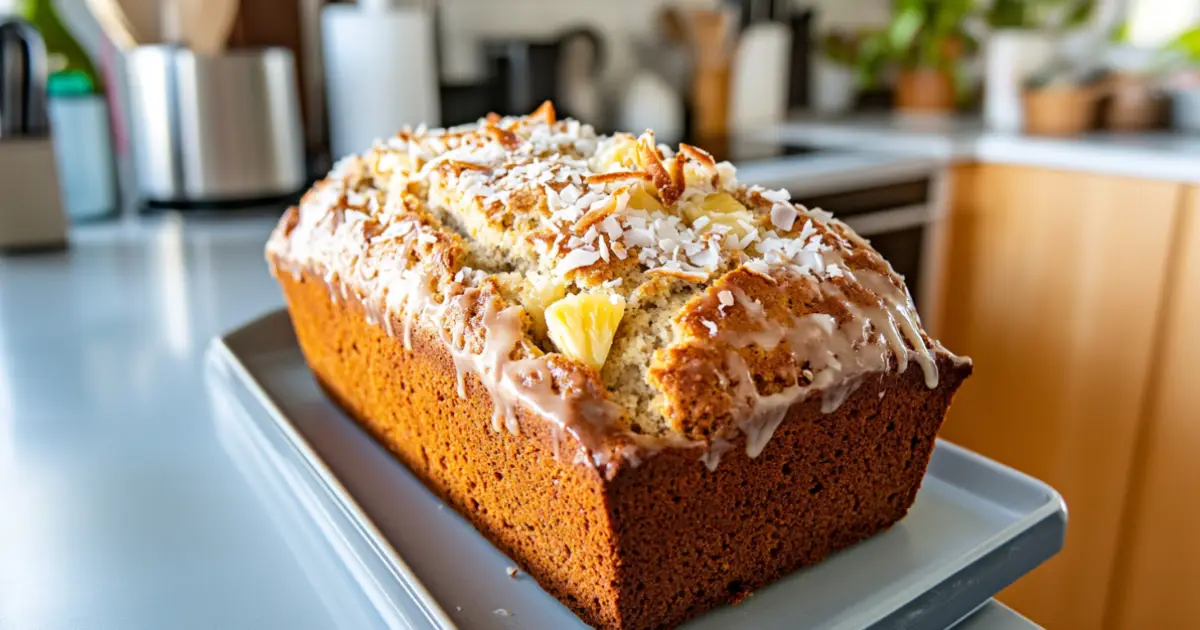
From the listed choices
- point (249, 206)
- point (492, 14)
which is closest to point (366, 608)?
point (249, 206)

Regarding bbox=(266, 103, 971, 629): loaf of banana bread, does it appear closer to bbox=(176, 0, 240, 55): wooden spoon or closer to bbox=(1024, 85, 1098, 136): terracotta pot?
bbox=(176, 0, 240, 55): wooden spoon

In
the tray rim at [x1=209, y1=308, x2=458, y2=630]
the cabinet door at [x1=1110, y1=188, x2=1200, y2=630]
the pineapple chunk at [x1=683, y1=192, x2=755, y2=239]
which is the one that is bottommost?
the cabinet door at [x1=1110, y1=188, x2=1200, y2=630]

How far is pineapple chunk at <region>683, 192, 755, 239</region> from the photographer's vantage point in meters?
0.69

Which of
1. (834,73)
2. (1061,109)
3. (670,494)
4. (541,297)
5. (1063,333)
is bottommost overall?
(1063,333)

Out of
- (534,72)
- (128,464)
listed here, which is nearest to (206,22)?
(534,72)

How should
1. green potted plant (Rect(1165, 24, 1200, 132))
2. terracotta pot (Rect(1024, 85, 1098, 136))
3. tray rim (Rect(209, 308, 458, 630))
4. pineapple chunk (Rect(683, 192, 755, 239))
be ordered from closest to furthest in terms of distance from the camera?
1. tray rim (Rect(209, 308, 458, 630))
2. pineapple chunk (Rect(683, 192, 755, 239))
3. terracotta pot (Rect(1024, 85, 1098, 136))
4. green potted plant (Rect(1165, 24, 1200, 132))

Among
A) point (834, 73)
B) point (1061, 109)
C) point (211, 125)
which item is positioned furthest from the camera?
point (834, 73)

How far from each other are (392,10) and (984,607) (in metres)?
1.68

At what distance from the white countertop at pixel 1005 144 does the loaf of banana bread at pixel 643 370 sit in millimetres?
1523

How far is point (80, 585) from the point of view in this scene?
0.63 m

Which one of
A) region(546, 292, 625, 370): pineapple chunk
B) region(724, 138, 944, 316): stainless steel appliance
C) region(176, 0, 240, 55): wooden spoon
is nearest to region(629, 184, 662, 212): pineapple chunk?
region(546, 292, 625, 370): pineapple chunk

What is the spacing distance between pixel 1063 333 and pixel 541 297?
6.04 feet

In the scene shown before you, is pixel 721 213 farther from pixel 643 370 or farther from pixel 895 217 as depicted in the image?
pixel 895 217

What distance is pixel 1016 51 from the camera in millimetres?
2383
